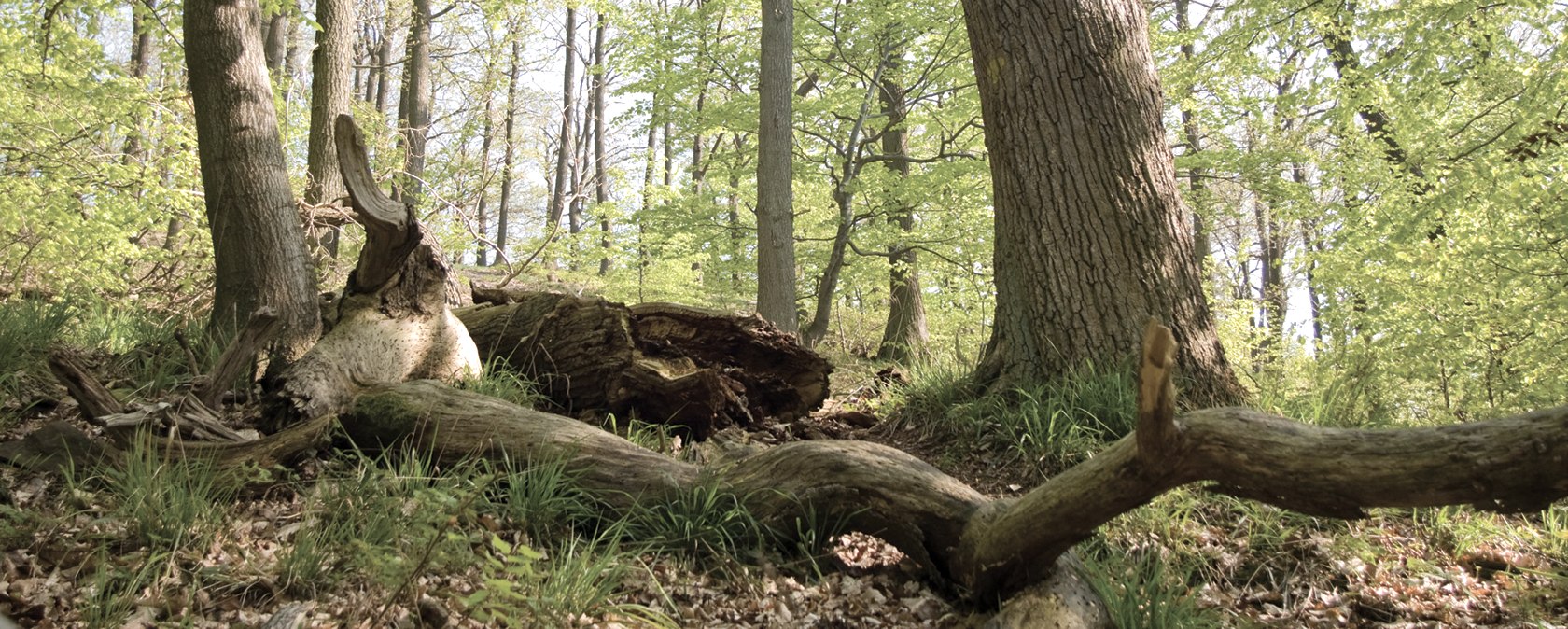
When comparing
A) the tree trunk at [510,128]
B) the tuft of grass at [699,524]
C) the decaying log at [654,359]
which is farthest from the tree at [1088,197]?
Answer: the tree trunk at [510,128]

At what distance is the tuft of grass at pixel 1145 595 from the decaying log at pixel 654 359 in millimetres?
2499

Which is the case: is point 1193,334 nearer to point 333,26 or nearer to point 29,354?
point 29,354

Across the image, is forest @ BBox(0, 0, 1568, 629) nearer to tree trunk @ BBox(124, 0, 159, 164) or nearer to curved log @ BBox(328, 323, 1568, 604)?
curved log @ BBox(328, 323, 1568, 604)

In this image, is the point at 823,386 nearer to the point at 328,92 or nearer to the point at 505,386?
the point at 505,386

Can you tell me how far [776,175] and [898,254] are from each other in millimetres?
2609

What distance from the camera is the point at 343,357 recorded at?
4.67 meters

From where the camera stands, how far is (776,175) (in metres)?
8.23

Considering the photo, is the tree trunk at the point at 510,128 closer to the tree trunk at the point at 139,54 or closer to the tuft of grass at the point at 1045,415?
the tree trunk at the point at 139,54

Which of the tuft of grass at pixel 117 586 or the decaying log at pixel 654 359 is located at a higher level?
the decaying log at pixel 654 359

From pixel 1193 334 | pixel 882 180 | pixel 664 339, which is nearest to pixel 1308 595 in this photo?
pixel 1193 334

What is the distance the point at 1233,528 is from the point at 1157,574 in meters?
1.00

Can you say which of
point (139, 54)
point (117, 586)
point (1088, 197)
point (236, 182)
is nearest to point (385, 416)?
point (117, 586)

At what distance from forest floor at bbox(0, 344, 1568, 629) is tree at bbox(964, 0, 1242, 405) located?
45.8 inches

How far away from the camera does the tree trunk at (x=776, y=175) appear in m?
8.12
